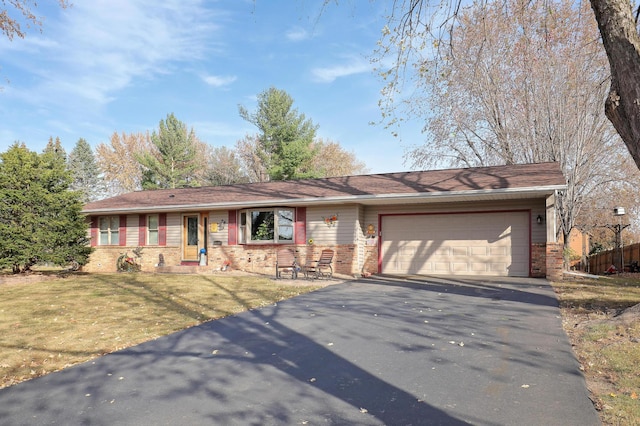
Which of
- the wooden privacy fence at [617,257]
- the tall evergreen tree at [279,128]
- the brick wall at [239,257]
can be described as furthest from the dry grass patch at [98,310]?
the tall evergreen tree at [279,128]

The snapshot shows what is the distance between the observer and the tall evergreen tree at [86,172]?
45281mm

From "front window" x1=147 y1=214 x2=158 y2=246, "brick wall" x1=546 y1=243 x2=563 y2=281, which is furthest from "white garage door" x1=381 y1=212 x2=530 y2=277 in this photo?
"front window" x1=147 y1=214 x2=158 y2=246

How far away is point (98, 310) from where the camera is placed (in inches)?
332

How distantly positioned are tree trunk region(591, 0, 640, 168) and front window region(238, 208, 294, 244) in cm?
1165

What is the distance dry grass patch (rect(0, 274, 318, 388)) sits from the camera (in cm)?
548

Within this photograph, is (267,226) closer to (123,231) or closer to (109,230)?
(123,231)

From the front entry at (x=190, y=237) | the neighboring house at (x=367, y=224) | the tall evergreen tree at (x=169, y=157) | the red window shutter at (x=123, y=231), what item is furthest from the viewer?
the tall evergreen tree at (x=169, y=157)

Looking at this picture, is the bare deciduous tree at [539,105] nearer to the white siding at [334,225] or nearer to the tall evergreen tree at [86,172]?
the white siding at [334,225]

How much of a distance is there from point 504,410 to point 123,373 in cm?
375

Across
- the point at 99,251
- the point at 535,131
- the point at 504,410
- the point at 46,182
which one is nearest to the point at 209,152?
the point at 99,251

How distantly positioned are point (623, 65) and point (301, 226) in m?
11.8

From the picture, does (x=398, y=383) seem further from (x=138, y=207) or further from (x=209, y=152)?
(x=209, y=152)

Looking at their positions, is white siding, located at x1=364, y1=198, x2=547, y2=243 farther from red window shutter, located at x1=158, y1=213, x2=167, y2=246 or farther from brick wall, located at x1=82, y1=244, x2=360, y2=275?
red window shutter, located at x1=158, y1=213, x2=167, y2=246

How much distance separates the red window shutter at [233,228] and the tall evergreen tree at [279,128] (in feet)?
50.3
